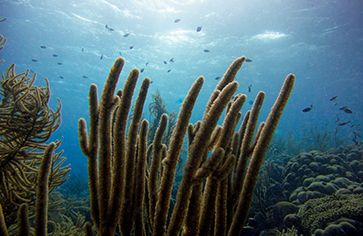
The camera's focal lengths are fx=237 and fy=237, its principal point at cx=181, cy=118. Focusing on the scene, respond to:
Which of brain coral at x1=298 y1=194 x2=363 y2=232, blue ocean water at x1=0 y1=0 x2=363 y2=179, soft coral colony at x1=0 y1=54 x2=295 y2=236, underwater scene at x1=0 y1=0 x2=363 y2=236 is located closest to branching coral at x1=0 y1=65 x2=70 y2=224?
underwater scene at x1=0 y1=0 x2=363 y2=236

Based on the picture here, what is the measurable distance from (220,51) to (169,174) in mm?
26554

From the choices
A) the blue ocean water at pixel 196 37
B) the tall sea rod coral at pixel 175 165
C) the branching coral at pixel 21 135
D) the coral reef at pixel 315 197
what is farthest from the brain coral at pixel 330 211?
the blue ocean water at pixel 196 37

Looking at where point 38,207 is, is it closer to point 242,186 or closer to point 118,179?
point 118,179

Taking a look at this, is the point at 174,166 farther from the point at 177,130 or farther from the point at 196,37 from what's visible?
the point at 196,37

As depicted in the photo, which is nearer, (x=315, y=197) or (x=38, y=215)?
(x=38, y=215)

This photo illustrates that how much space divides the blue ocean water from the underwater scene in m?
0.16

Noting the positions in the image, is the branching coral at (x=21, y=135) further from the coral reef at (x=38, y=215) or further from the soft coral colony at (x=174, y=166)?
the soft coral colony at (x=174, y=166)

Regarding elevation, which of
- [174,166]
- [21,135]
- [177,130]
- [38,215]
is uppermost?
[21,135]

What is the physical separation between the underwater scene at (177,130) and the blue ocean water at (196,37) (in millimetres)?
164

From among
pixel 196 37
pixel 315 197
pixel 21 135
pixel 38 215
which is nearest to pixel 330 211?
pixel 315 197

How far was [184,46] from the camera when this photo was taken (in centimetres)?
2594

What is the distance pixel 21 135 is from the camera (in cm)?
368

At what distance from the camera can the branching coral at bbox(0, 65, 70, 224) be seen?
356cm

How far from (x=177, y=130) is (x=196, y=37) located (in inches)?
908
